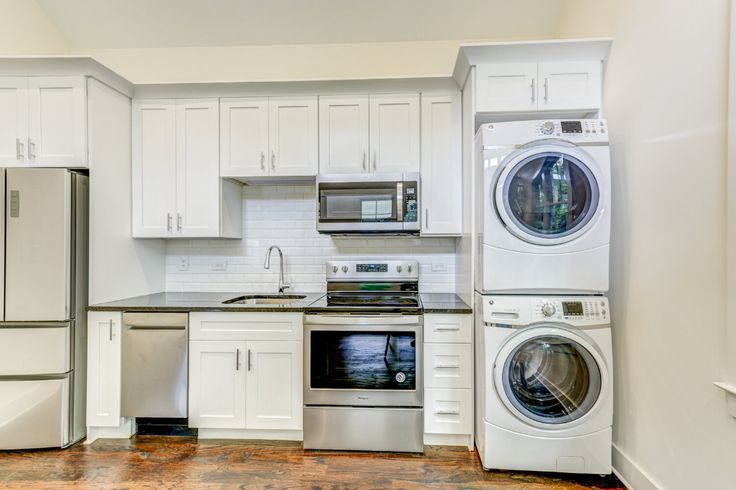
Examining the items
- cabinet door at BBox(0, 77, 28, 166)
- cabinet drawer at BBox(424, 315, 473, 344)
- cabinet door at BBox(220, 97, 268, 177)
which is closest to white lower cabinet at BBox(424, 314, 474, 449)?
cabinet drawer at BBox(424, 315, 473, 344)

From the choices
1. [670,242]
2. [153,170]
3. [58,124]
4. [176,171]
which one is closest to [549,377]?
[670,242]

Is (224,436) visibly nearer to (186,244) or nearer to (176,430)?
(176,430)

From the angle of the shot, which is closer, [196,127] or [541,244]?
[541,244]

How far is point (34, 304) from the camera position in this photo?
2.39 metres

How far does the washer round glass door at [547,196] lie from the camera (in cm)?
211

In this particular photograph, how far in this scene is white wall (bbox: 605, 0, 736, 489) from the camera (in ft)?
5.03

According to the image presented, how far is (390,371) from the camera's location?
2.42 meters

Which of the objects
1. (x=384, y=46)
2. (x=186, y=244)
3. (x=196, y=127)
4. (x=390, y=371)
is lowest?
(x=390, y=371)

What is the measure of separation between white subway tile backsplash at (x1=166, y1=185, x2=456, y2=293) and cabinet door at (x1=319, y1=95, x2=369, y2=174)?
0.48 m

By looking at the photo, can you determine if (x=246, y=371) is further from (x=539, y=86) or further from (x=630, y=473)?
(x=539, y=86)

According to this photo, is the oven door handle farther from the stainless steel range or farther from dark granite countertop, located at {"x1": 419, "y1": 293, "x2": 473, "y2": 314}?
dark granite countertop, located at {"x1": 419, "y1": 293, "x2": 473, "y2": 314}

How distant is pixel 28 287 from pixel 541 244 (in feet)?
10.1

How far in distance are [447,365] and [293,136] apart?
6.43 ft

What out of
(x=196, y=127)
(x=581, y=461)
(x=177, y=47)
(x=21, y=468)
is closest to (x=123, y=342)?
(x=21, y=468)
